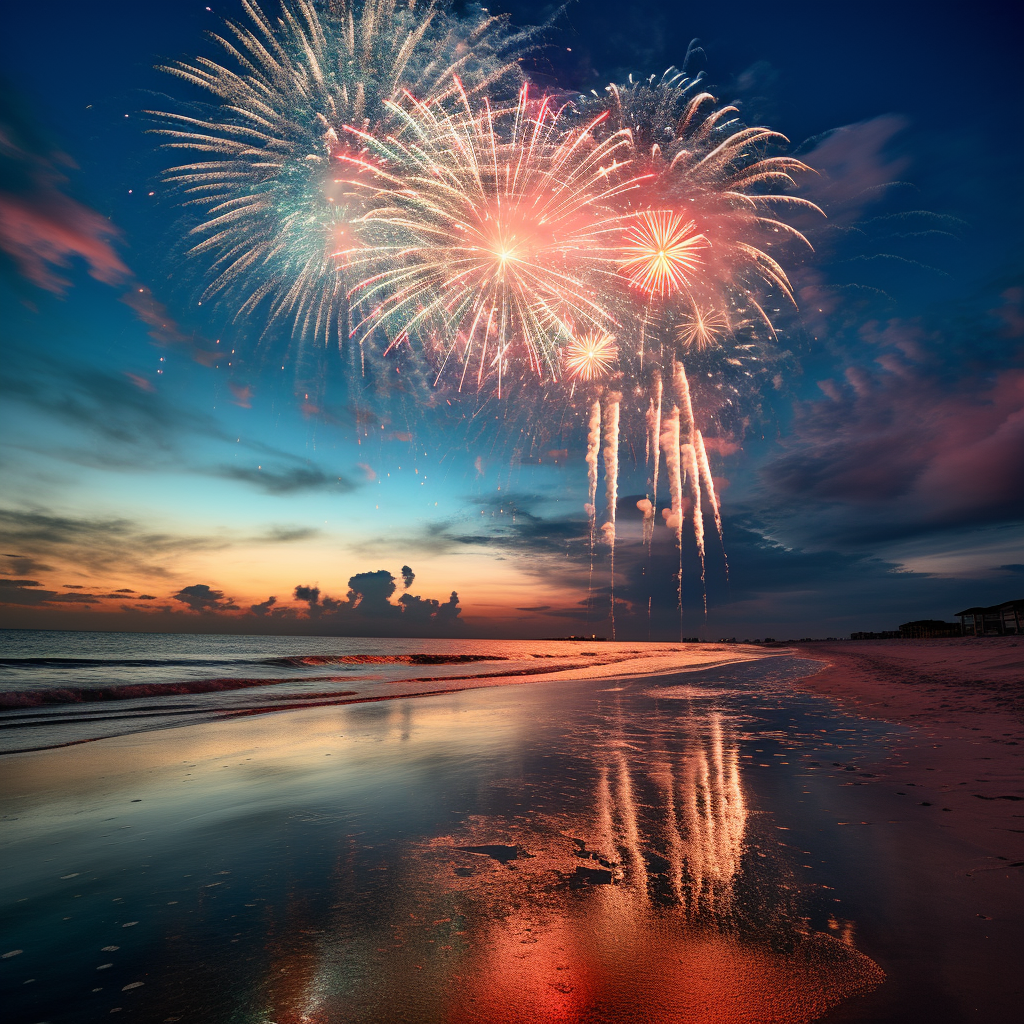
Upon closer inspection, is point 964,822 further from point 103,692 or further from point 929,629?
point 929,629

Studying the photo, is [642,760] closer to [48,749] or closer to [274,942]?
[274,942]

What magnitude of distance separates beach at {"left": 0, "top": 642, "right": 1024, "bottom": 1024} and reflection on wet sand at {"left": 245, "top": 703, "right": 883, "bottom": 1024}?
0.02 metres

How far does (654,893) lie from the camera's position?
3.48m

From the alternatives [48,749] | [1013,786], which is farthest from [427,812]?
[48,749]

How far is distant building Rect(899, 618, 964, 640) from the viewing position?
306 feet

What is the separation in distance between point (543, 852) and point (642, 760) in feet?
11.7

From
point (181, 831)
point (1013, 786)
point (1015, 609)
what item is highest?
point (1015, 609)

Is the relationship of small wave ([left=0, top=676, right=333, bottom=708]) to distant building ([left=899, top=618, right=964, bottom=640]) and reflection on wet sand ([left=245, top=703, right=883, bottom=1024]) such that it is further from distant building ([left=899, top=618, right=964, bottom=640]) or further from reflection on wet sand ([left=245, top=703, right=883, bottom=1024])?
distant building ([left=899, top=618, right=964, bottom=640])

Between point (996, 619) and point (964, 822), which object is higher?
point (996, 619)

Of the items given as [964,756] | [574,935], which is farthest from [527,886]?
[964,756]

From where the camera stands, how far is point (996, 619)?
2464 inches

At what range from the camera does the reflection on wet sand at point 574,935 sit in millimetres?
2398

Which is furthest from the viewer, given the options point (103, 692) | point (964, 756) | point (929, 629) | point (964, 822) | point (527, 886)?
point (929, 629)

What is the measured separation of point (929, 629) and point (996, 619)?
4400cm
